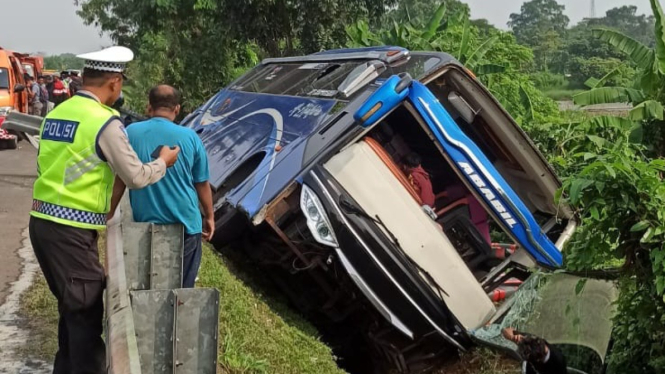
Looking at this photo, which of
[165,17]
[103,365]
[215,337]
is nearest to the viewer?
[215,337]

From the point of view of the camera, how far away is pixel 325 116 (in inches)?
241

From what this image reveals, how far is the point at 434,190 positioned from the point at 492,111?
1.19 meters

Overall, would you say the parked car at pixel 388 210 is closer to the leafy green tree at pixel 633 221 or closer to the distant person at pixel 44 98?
the leafy green tree at pixel 633 221

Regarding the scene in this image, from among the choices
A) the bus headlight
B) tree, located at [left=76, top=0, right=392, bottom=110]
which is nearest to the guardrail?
the bus headlight

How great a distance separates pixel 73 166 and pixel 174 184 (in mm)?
1387

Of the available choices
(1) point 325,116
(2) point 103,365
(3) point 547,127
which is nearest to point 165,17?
(3) point 547,127

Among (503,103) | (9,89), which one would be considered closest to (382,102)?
(503,103)

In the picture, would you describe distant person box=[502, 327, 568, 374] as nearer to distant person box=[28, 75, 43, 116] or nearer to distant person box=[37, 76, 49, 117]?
distant person box=[28, 75, 43, 116]

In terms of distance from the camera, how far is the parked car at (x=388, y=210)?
214 inches

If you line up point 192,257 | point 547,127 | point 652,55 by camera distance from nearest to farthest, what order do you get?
point 192,257
point 652,55
point 547,127

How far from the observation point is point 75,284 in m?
3.33

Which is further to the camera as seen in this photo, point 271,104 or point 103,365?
point 271,104

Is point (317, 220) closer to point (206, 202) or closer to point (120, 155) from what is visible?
point (206, 202)

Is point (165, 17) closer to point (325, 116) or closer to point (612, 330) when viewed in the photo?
point (325, 116)
